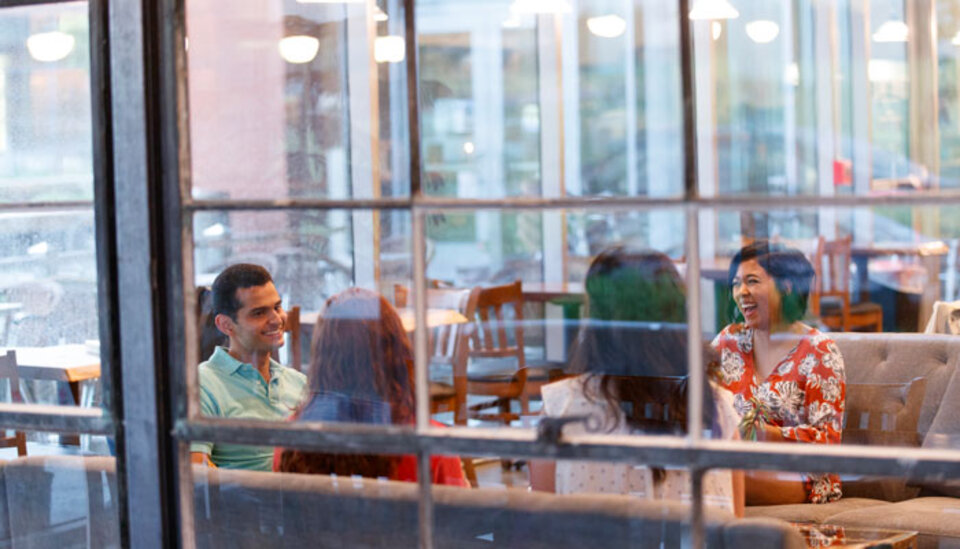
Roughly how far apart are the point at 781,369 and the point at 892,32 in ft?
19.2

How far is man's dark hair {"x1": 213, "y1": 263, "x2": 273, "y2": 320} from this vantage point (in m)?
2.59

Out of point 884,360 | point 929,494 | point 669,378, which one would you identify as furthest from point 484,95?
point 669,378

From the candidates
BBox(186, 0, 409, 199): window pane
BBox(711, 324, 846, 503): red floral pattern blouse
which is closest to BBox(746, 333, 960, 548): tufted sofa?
BBox(711, 324, 846, 503): red floral pattern blouse

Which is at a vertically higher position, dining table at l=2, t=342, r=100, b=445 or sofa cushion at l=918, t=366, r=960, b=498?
dining table at l=2, t=342, r=100, b=445

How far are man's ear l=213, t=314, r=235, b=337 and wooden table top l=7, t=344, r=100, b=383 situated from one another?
47cm

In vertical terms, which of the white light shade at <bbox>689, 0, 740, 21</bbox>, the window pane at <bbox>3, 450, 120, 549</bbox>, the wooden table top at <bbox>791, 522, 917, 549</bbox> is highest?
the white light shade at <bbox>689, 0, 740, 21</bbox>

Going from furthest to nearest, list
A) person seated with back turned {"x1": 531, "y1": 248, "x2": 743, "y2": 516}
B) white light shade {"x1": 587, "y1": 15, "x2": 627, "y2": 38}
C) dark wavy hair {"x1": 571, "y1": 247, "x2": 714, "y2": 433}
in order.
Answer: white light shade {"x1": 587, "y1": 15, "x2": 627, "y2": 38}, dark wavy hair {"x1": 571, "y1": 247, "x2": 714, "y2": 433}, person seated with back turned {"x1": 531, "y1": 248, "x2": 743, "y2": 516}

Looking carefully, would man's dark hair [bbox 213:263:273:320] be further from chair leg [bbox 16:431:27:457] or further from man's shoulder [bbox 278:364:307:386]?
chair leg [bbox 16:431:27:457]

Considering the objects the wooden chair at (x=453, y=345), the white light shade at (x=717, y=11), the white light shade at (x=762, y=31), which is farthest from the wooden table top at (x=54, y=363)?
the white light shade at (x=762, y=31)

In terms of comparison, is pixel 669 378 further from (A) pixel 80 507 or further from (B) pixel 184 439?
(A) pixel 80 507

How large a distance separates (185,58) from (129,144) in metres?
0.14

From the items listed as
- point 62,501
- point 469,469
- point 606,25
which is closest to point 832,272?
point 606,25

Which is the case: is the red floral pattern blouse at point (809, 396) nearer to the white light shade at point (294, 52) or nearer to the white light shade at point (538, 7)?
the white light shade at point (294, 52)

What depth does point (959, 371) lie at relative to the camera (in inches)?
134
